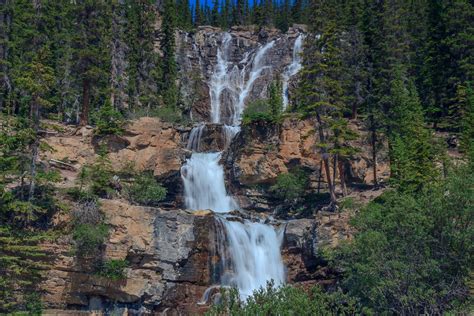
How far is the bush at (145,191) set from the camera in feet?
111

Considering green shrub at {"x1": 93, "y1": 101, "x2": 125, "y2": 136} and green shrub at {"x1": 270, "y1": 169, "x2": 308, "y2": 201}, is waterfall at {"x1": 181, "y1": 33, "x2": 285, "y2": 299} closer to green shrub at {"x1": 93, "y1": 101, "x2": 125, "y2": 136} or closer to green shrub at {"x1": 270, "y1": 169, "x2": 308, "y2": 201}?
green shrub at {"x1": 270, "y1": 169, "x2": 308, "y2": 201}

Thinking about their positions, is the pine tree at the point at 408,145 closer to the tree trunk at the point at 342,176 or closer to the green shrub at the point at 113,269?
the tree trunk at the point at 342,176

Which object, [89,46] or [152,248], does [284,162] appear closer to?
[152,248]

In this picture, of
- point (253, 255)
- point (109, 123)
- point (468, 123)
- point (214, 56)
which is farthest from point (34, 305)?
point (214, 56)

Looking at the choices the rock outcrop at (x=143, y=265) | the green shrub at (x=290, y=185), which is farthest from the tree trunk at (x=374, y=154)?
the rock outcrop at (x=143, y=265)

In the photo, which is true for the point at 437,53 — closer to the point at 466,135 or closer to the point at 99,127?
the point at 466,135

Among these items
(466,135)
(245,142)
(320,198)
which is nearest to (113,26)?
(245,142)

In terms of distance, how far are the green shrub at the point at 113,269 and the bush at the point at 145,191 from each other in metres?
6.05

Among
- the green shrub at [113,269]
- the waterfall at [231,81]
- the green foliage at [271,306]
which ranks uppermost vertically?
the waterfall at [231,81]

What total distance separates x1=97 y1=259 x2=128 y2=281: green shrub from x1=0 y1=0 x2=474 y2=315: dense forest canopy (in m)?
3.31

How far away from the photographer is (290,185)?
3788 centimetres

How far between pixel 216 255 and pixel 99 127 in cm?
1355

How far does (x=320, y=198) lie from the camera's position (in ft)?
129

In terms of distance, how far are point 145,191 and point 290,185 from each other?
413 inches
